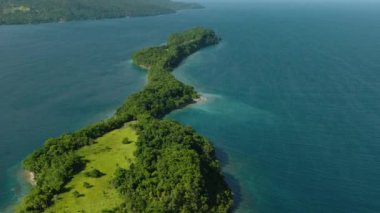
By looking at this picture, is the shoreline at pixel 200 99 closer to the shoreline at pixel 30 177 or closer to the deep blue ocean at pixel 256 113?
the deep blue ocean at pixel 256 113

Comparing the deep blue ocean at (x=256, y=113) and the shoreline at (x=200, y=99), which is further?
the shoreline at (x=200, y=99)

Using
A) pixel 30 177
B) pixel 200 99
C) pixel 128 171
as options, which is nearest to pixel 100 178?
pixel 128 171

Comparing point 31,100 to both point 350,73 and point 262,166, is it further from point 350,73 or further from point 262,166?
point 350,73

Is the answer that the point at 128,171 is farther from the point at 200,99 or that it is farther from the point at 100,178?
the point at 200,99

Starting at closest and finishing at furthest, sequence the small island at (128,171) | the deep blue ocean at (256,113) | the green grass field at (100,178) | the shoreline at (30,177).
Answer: the small island at (128,171) < the green grass field at (100,178) < the shoreline at (30,177) < the deep blue ocean at (256,113)

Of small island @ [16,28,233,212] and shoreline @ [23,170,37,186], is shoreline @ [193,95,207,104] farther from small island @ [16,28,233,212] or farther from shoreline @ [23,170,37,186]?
shoreline @ [23,170,37,186]

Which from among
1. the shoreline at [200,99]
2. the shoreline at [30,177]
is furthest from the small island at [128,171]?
the shoreline at [200,99]

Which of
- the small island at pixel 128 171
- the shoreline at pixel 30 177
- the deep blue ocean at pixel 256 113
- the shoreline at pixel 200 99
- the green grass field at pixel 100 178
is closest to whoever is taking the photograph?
the small island at pixel 128 171

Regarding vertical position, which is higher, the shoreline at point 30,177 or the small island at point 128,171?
the small island at point 128,171
